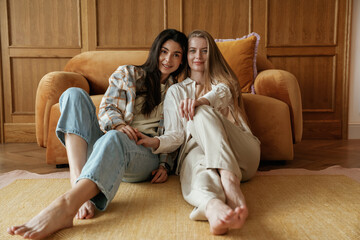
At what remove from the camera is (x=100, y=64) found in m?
2.12

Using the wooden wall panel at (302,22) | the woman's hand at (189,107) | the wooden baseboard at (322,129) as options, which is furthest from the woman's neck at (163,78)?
the wooden baseboard at (322,129)

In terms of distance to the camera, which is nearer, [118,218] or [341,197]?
[118,218]

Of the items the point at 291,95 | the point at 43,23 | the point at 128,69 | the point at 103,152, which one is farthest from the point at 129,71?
the point at 43,23

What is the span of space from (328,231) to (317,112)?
7.54ft

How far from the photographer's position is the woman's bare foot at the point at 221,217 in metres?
0.75

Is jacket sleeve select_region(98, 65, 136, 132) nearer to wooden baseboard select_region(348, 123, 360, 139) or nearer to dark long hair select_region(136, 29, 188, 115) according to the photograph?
dark long hair select_region(136, 29, 188, 115)

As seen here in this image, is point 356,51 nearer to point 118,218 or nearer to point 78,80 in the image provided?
point 78,80

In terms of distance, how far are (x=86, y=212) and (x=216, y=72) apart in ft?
2.88

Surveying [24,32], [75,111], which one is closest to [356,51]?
[75,111]

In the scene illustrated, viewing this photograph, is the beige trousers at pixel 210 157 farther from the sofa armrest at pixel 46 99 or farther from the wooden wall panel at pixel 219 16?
the wooden wall panel at pixel 219 16

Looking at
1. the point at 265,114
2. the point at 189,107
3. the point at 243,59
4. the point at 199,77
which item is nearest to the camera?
the point at 189,107

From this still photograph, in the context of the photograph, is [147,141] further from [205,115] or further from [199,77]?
[199,77]

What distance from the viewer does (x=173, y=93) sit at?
54.7 inches

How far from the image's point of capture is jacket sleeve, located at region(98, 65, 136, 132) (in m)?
1.32
